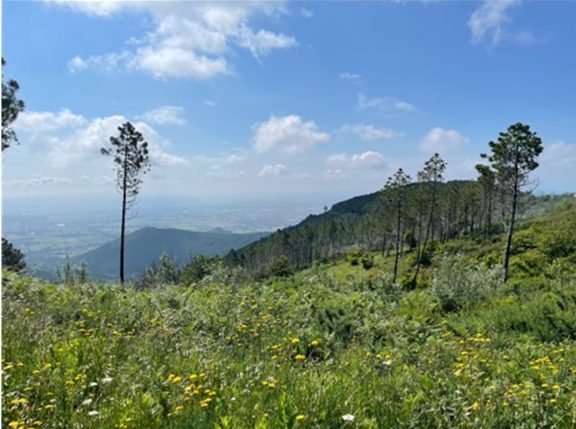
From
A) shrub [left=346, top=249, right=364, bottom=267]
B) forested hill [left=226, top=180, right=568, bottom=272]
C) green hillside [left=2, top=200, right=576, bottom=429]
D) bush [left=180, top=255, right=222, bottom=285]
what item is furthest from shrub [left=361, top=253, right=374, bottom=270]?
green hillside [left=2, top=200, right=576, bottom=429]

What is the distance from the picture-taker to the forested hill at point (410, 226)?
6313 cm

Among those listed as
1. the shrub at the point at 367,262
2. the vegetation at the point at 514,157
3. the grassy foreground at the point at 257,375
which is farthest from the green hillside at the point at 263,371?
the shrub at the point at 367,262

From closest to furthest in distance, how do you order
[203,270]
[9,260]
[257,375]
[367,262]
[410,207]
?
[257,375], [203,270], [9,260], [410,207], [367,262]

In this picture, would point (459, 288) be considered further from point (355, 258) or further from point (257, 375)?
point (355, 258)

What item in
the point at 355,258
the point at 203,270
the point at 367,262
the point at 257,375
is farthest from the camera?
the point at 355,258

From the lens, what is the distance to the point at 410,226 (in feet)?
308

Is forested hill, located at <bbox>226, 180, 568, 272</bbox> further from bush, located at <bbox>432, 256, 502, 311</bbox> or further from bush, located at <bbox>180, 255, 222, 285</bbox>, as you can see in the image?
bush, located at <bbox>180, 255, 222, 285</bbox>

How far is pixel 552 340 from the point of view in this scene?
9.18 meters

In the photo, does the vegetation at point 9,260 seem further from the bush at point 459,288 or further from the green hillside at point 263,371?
the bush at point 459,288

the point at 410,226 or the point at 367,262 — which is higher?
the point at 410,226

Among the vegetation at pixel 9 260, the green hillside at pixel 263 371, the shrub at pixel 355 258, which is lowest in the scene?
the shrub at pixel 355 258

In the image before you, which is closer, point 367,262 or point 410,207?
point 410,207

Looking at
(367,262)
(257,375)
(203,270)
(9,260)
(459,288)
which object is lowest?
(367,262)

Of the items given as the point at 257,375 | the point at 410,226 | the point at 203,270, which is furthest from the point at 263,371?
the point at 410,226
